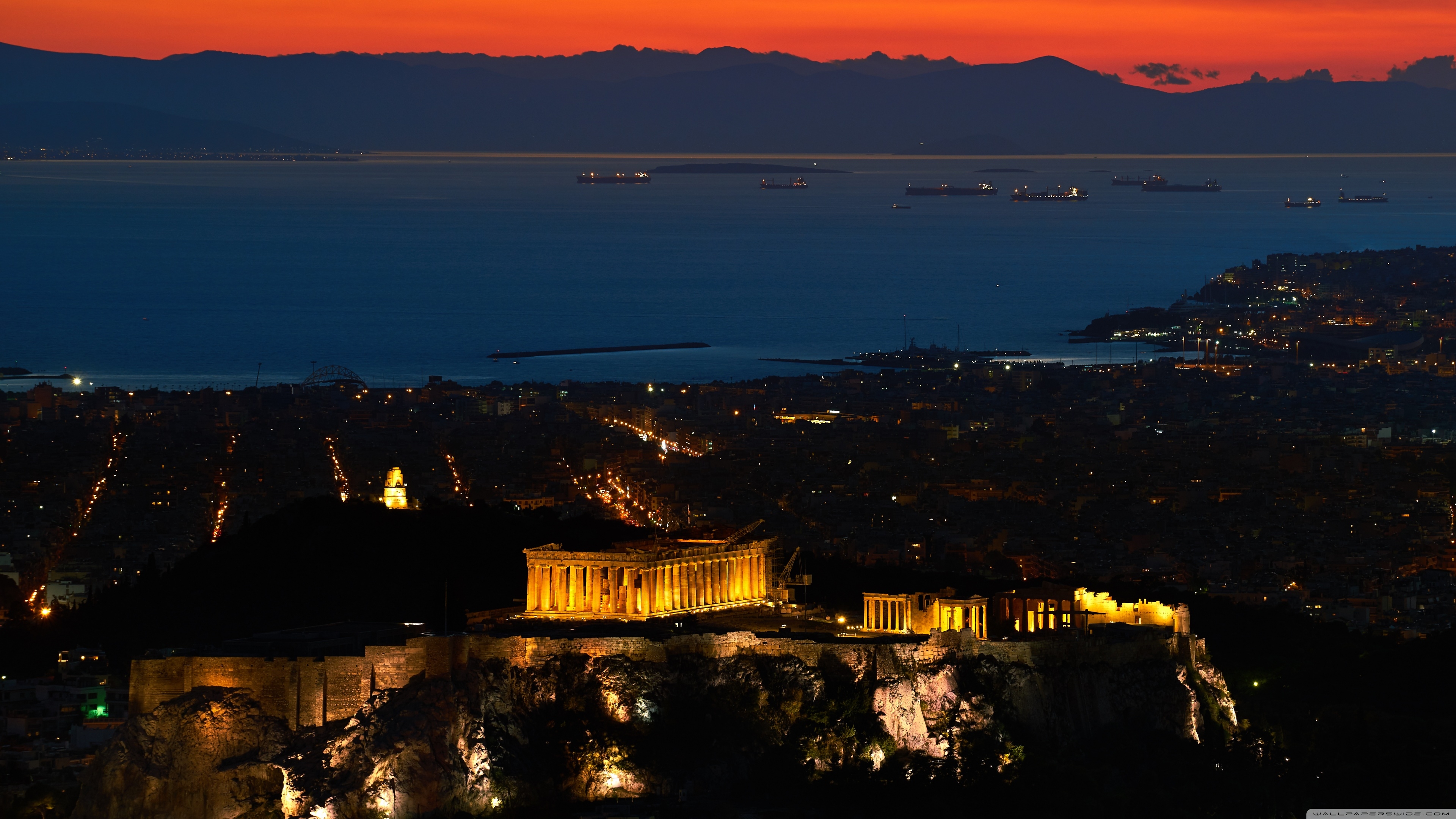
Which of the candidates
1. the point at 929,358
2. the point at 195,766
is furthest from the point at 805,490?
the point at 929,358

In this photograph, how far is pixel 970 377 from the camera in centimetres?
14412

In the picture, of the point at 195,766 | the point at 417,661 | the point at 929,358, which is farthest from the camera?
the point at 929,358

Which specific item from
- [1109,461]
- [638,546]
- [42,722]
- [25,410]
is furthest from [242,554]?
[25,410]

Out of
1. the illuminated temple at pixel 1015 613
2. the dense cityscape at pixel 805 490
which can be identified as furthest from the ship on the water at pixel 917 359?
the illuminated temple at pixel 1015 613

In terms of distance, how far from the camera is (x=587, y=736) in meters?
43.3

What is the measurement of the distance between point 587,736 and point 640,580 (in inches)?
236

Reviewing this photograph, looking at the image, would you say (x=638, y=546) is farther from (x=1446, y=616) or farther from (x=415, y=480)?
(x=415, y=480)

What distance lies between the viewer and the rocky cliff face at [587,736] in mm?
42156

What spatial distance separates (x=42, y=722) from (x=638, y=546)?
13277 millimetres

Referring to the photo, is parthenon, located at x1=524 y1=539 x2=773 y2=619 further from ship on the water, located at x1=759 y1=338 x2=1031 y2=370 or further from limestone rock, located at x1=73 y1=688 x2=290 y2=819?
ship on the water, located at x1=759 y1=338 x2=1031 y2=370

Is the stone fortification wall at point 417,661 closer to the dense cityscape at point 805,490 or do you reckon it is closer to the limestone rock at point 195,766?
the dense cityscape at point 805,490

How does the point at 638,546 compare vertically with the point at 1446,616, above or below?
above

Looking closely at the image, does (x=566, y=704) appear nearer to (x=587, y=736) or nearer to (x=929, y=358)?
(x=587, y=736)

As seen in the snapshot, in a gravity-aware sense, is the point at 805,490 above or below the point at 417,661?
below
